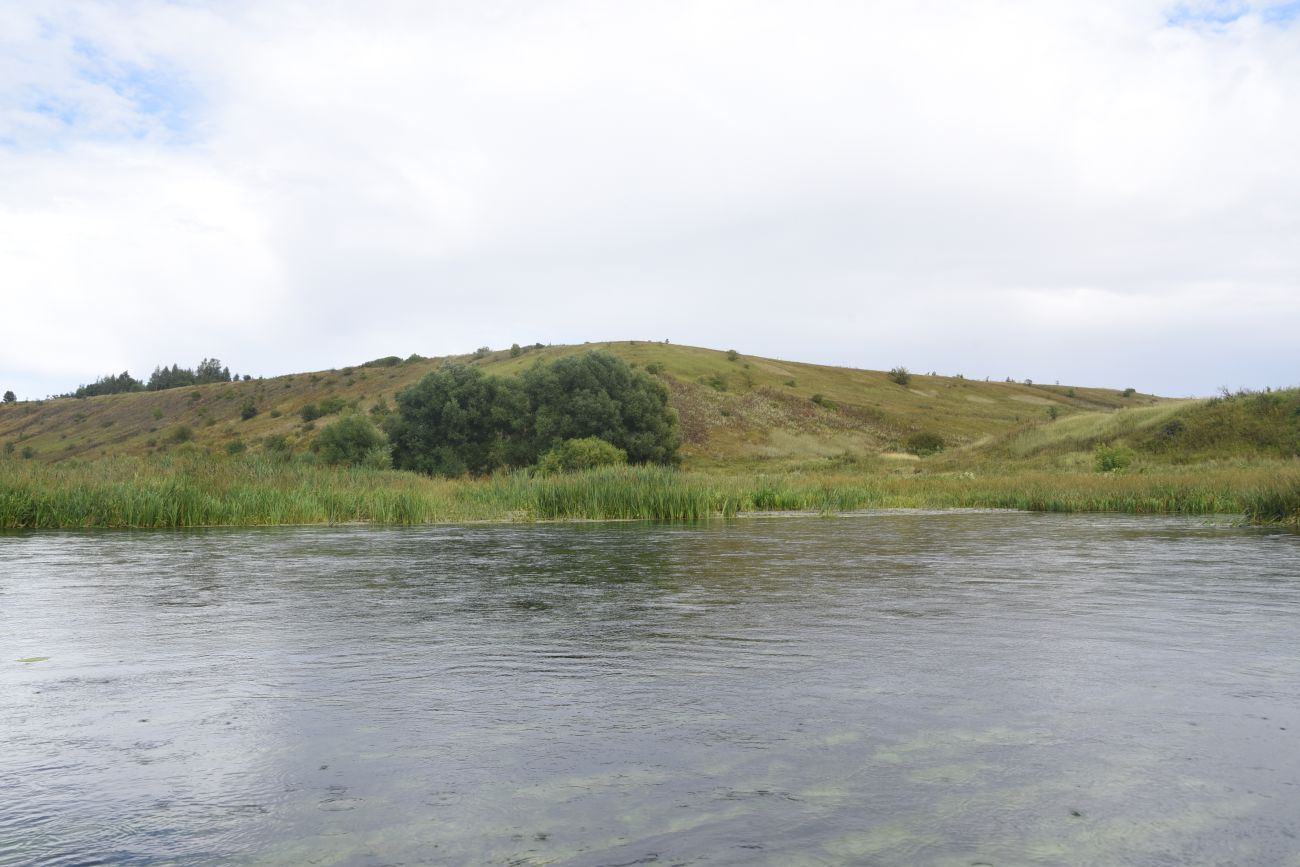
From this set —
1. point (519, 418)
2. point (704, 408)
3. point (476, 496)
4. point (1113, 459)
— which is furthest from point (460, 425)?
point (1113, 459)

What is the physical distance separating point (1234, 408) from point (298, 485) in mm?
46602

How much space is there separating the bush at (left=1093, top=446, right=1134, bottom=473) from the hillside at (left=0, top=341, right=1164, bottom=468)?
13.7 meters

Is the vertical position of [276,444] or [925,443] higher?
[276,444]

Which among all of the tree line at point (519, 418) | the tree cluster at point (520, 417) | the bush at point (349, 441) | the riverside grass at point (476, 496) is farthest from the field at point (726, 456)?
the tree cluster at point (520, 417)

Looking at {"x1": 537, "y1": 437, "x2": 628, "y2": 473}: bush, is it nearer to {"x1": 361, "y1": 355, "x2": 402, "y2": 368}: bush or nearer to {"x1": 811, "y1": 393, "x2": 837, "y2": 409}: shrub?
{"x1": 811, "y1": 393, "x2": 837, "y2": 409}: shrub

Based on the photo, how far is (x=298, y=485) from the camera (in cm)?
2772

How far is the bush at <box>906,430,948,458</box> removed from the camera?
79.8m

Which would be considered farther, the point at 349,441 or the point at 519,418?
the point at 519,418

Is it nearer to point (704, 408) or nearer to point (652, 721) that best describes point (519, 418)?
point (704, 408)

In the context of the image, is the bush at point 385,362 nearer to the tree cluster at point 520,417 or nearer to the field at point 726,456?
the field at point 726,456

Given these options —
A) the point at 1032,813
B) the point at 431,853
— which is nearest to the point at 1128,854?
the point at 1032,813

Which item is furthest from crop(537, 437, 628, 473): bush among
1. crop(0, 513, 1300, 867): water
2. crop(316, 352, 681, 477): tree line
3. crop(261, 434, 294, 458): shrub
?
crop(0, 513, 1300, 867): water

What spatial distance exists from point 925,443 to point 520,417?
35.9 m

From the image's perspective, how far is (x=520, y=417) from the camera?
60.1 m
